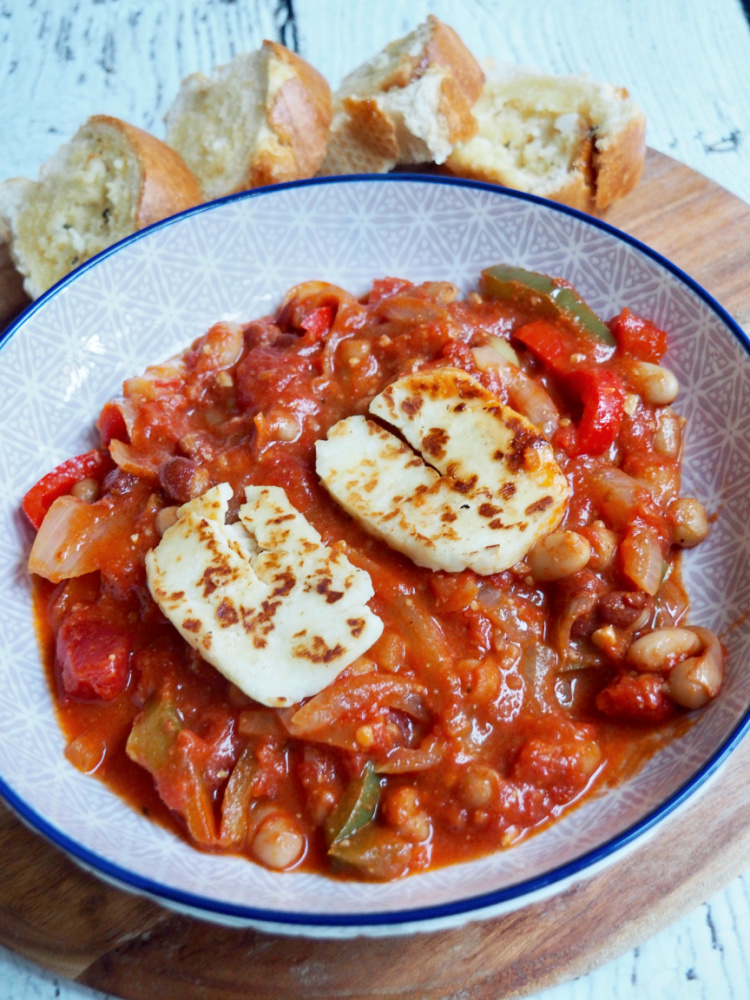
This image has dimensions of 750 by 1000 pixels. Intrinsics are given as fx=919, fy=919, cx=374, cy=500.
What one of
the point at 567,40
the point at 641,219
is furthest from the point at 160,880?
the point at 567,40

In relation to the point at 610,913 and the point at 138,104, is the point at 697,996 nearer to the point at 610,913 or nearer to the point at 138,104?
the point at 610,913

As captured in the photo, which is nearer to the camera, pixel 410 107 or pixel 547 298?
pixel 547 298

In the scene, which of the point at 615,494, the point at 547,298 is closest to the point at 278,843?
the point at 615,494

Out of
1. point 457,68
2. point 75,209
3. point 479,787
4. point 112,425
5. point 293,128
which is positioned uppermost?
point 75,209

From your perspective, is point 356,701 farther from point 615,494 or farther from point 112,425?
point 112,425

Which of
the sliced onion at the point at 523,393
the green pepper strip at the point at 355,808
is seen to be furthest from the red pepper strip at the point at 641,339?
the green pepper strip at the point at 355,808

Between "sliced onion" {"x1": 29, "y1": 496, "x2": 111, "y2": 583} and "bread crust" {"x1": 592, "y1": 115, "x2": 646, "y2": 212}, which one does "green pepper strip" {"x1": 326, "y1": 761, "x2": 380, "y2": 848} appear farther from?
"bread crust" {"x1": 592, "y1": 115, "x2": 646, "y2": 212}

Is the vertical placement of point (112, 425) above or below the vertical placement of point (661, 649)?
above
